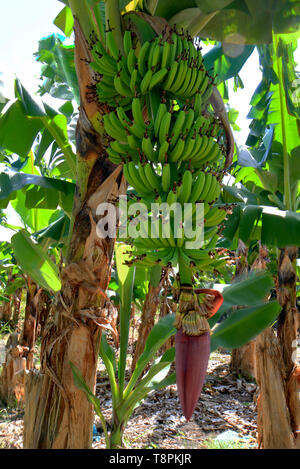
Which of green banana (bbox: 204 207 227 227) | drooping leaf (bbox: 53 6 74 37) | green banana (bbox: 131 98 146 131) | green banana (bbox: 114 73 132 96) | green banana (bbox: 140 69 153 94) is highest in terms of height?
drooping leaf (bbox: 53 6 74 37)

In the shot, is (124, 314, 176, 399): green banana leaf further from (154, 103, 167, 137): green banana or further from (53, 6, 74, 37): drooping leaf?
(53, 6, 74, 37): drooping leaf

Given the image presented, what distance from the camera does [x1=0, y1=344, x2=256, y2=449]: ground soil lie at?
9.14ft

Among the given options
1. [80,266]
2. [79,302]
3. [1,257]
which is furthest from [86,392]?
[1,257]

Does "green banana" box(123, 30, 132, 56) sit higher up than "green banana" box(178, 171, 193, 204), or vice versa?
"green banana" box(123, 30, 132, 56)

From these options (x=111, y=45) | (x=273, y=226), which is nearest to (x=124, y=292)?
(x=273, y=226)

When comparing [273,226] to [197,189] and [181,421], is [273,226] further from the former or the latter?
[181,421]

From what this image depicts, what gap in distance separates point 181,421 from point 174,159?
311cm

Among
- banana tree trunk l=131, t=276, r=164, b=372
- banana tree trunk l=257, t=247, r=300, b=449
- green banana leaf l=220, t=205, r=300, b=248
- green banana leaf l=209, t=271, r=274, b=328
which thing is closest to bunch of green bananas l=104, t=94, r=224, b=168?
green banana leaf l=220, t=205, r=300, b=248

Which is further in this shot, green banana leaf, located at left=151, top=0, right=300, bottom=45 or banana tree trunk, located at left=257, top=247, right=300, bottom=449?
banana tree trunk, located at left=257, top=247, right=300, bottom=449

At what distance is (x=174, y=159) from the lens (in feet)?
3.50

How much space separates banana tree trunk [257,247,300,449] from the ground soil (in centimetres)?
84

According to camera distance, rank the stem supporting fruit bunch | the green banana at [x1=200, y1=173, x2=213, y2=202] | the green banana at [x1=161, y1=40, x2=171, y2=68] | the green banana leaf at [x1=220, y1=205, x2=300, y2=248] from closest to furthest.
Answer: the stem supporting fruit bunch → the green banana at [x1=200, y1=173, x2=213, y2=202] → the green banana at [x1=161, y1=40, x2=171, y2=68] → the green banana leaf at [x1=220, y1=205, x2=300, y2=248]

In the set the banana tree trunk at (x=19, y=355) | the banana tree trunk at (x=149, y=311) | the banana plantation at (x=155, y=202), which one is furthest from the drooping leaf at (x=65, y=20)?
the banana tree trunk at (x=149, y=311)

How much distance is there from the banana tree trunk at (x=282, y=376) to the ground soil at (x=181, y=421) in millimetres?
837
